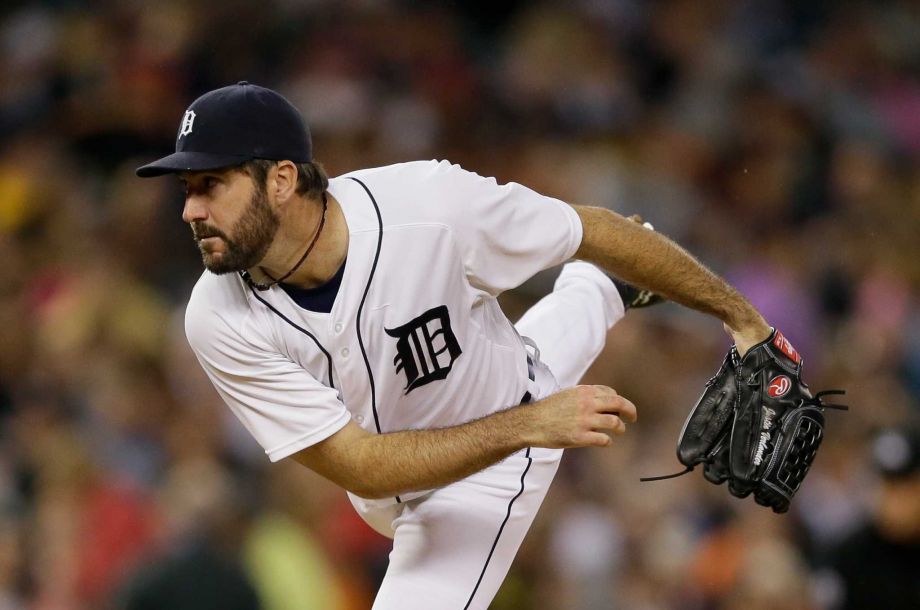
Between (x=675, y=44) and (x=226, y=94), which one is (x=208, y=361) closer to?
(x=226, y=94)

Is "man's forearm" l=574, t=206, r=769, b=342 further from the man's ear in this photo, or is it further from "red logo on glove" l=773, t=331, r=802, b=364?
the man's ear

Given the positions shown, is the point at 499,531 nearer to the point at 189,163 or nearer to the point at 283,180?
the point at 283,180

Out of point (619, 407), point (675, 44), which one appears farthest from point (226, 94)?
point (675, 44)

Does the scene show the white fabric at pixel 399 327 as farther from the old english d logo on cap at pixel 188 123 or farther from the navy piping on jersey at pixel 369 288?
the old english d logo on cap at pixel 188 123

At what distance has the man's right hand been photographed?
310cm

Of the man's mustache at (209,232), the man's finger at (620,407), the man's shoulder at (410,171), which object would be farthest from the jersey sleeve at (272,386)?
the man's finger at (620,407)

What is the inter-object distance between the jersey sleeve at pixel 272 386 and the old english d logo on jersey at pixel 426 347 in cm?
20

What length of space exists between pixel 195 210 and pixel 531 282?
377cm

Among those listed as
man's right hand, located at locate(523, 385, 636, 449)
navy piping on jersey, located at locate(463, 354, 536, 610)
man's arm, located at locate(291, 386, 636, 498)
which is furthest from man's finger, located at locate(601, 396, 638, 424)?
navy piping on jersey, located at locate(463, 354, 536, 610)

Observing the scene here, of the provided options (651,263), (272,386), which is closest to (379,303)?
(272,386)

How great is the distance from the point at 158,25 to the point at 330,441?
5428 millimetres

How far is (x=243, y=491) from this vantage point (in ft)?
19.4

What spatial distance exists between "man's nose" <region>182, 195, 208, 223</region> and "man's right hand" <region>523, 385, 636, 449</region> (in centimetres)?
90

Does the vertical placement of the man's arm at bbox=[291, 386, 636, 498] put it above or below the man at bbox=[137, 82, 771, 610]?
below
